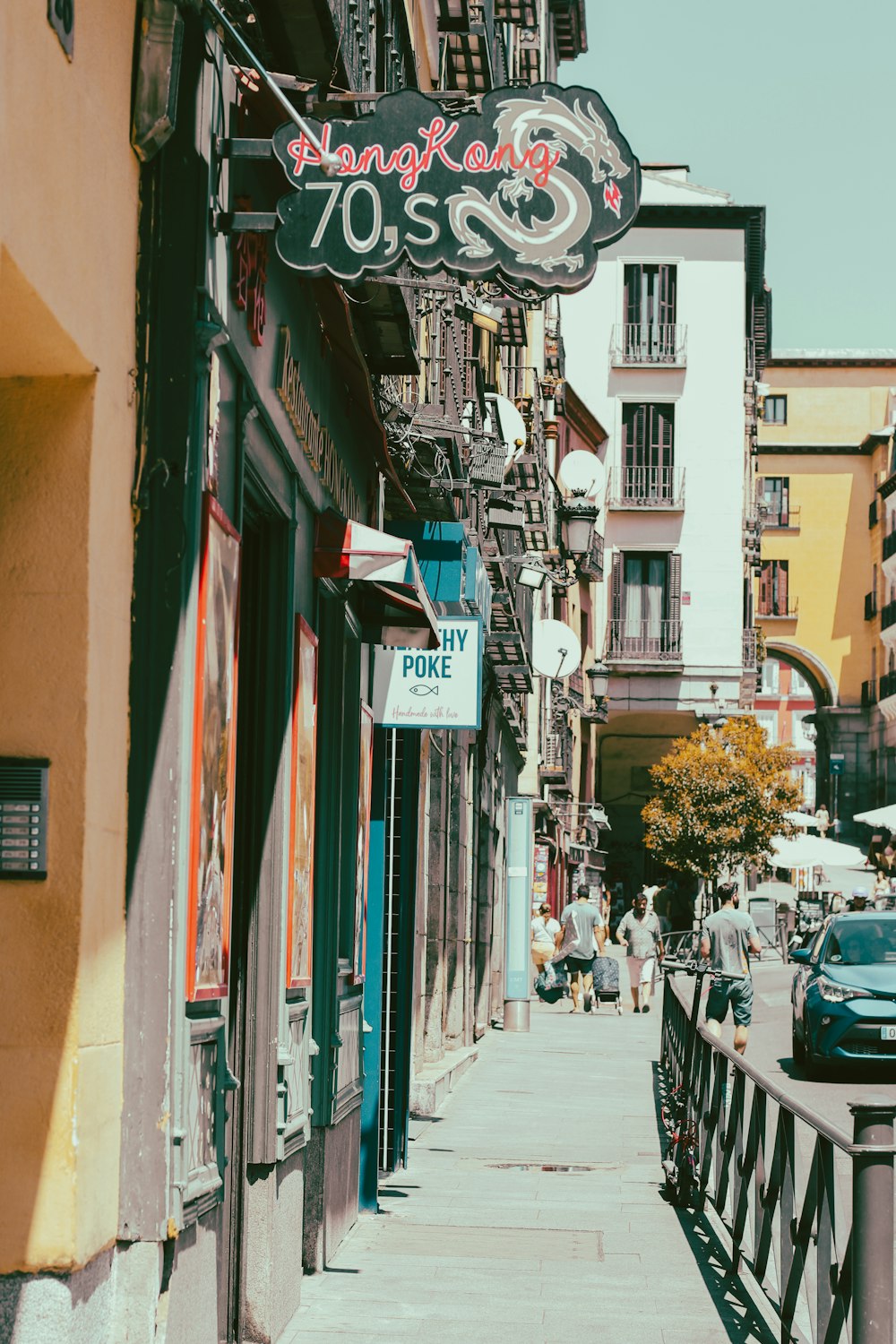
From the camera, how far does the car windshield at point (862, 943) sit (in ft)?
64.5

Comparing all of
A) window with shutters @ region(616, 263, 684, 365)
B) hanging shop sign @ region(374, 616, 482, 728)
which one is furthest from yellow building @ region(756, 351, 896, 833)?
hanging shop sign @ region(374, 616, 482, 728)

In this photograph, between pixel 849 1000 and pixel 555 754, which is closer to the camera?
pixel 849 1000

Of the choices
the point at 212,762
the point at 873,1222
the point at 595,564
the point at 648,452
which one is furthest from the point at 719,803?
the point at 212,762

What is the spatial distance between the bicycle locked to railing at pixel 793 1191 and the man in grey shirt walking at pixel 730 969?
5.74m

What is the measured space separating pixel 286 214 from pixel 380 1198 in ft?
24.2

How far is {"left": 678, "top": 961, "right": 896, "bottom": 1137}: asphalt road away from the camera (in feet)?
54.9

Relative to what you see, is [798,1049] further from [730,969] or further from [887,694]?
[887,694]

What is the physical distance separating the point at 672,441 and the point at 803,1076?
3962 centimetres

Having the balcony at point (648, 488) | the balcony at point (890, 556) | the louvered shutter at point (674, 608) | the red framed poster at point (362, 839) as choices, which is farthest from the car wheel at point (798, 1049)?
the balcony at point (890, 556)

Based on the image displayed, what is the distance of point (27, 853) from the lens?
15.7 ft

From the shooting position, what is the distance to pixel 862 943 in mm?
19969

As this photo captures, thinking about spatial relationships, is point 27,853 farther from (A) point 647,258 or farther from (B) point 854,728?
(B) point 854,728

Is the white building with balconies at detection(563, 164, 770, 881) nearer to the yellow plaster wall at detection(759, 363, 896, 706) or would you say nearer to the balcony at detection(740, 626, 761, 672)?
the balcony at detection(740, 626, 761, 672)

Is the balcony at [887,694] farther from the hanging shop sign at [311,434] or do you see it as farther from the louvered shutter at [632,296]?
the hanging shop sign at [311,434]
